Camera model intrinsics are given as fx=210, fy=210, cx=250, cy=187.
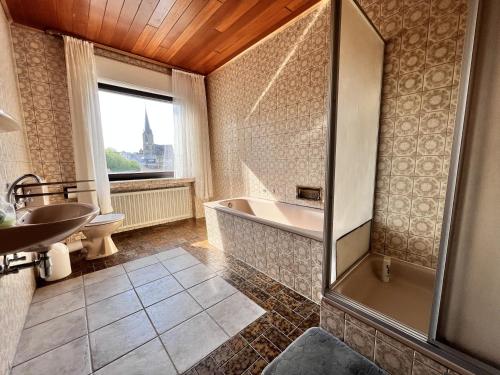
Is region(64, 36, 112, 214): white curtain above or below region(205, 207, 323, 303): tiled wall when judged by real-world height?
above

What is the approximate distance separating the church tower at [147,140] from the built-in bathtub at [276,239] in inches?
56.6

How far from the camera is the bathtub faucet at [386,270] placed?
64.6 inches

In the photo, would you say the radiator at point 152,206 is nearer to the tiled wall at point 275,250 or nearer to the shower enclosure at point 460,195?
the tiled wall at point 275,250

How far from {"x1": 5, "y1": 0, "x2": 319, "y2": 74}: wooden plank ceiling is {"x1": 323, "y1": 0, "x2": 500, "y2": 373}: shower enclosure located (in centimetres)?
129

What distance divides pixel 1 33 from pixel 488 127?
3132 millimetres

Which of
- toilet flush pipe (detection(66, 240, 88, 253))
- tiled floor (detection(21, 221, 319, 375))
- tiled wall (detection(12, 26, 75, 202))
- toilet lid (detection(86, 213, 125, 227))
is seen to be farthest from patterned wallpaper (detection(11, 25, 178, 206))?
tiled floor (detection(21, 221, 319, 375))

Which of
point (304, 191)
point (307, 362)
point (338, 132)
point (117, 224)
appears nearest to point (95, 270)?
point (117, 224)

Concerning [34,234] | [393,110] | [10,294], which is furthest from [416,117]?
[10,294]

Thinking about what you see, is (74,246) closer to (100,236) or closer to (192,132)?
(100,236)

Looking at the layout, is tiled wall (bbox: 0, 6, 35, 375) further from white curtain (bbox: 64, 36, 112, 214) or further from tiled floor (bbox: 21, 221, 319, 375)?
white curtain (bbox: 64, 36, 112, 214)

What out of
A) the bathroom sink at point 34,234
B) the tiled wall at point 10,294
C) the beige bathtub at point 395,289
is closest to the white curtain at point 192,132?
the tiled wall at point 10,294

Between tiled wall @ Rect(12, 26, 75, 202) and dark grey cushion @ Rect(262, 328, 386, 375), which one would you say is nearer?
dark grey cushion @ Rect(262, 328, 386, 375)

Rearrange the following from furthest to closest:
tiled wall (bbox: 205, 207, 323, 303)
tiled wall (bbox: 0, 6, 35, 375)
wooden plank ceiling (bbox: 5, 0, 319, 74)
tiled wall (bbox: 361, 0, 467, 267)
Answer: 1. wooden plank ceiling (bbox: 5, 0, 319, 74)
2. tiled wall (bbox: 205, 207, 323, 303)
3. tiled wall (bbox: 361, 0, 467, 267)
4. tiled wall (bbox: 0, 6, 35, 375)

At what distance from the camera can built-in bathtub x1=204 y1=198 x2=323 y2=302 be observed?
159 centimetres
